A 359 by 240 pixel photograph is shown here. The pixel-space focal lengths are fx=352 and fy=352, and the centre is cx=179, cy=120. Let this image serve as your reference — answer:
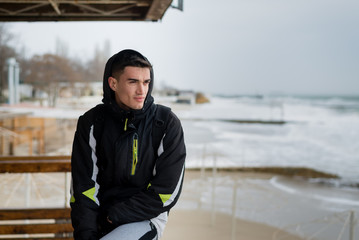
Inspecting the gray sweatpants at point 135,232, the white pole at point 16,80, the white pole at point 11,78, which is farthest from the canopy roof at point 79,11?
the white pole at point 16,80

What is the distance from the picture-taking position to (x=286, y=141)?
18344mm

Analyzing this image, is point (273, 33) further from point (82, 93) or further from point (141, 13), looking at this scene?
point (141, 13)

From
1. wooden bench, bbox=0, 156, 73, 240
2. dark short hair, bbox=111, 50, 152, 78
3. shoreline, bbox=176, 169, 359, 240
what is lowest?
shoreline, bbox=176, 169, 359, 240

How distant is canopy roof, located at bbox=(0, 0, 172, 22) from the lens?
2820mm

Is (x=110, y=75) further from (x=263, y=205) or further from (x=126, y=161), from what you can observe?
(x=263, y=205)

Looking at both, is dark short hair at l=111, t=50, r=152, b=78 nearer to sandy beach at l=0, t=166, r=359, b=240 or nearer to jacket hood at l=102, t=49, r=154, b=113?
jacket hood at l=102, t=49, r=154, b=113

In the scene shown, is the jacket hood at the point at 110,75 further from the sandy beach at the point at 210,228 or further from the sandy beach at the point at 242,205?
the sandy beach at the point at 210,228

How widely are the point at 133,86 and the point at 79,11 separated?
2.11m

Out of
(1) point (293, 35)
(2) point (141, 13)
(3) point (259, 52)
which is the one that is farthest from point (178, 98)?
(2) point (141, 13)

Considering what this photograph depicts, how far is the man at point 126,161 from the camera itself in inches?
46.9

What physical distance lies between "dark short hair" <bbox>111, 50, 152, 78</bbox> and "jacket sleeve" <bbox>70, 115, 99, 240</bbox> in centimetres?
22

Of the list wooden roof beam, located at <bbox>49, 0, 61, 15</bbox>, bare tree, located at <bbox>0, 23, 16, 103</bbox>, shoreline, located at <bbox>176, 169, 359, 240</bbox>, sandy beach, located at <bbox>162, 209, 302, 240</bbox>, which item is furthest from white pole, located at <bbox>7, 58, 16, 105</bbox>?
wooden roof beam, located at <bbox>49, 0, 61, 15</bbox>

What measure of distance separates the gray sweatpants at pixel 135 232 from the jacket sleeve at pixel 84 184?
0.09 m

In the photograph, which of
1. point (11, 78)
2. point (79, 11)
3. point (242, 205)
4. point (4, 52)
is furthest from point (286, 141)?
point (79, 11)
